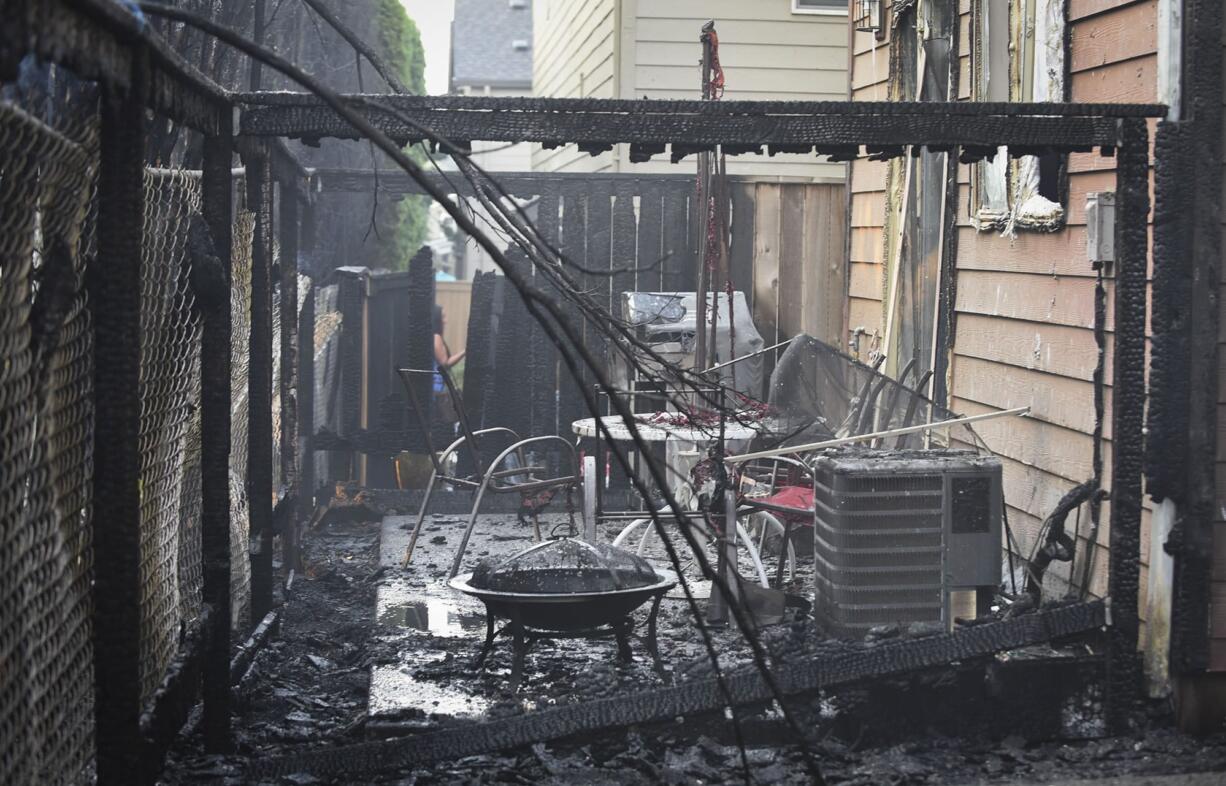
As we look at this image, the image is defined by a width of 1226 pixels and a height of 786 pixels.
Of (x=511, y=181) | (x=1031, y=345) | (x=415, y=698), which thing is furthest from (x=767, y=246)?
(x=415, y=698)

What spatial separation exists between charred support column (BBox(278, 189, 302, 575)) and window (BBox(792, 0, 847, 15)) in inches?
282

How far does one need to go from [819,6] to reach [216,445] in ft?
33.7

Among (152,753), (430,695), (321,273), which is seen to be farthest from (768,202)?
(152,753)

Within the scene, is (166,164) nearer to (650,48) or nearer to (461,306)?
(650,48)

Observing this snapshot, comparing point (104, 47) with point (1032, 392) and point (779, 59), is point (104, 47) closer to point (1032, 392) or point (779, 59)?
point (1032, 392)

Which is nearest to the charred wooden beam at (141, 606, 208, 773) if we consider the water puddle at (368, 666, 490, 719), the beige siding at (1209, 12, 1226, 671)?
the water puddle at (368, 666, 490, 719)

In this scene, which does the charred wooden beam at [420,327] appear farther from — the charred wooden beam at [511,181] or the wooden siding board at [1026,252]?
the wooden siding board at [1026,252]

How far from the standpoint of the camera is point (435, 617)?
7156mm

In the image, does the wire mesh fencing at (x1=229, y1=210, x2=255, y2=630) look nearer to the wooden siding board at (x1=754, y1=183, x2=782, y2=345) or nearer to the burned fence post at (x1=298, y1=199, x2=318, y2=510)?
the burned fence post at (x1=298, y1=199, x2=318, y2=510)

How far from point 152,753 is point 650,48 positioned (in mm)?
10518

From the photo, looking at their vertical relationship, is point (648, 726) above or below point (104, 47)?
below

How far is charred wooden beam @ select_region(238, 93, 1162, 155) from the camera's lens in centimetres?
484

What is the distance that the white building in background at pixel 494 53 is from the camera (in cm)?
4131

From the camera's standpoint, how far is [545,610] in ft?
17.9
